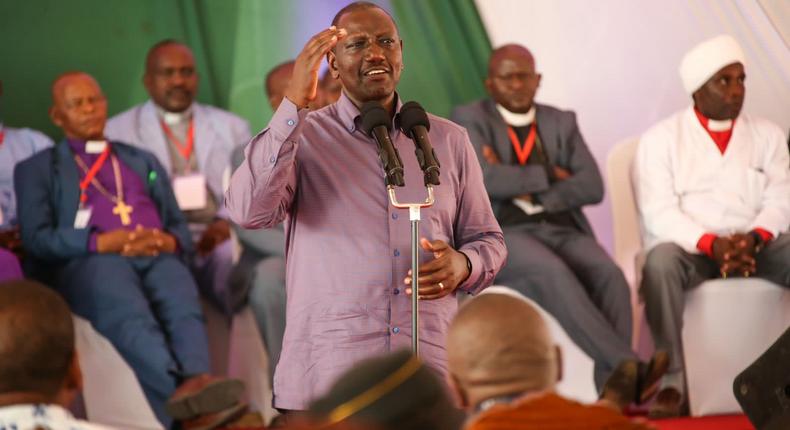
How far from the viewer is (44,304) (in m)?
2.57

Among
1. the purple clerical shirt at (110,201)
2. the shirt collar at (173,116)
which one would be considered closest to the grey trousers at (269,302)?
the purple clerical shirt at (110,201)

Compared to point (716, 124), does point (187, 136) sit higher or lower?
higher

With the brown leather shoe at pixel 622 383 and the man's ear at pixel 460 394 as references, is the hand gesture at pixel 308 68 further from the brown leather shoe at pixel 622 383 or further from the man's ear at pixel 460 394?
the brown leather shoe at pixel 622 383

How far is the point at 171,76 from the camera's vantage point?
21.9 feet

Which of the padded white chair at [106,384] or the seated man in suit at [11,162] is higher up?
the seated man in suit at [11,162]

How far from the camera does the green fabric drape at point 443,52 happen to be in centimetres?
714

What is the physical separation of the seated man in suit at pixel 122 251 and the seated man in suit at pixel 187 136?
0.91ft

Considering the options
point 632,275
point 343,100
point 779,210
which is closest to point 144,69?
point 632,275

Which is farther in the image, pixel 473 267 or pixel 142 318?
pixel 142 318

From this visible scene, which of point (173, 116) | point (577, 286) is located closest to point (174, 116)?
point (173, 116)

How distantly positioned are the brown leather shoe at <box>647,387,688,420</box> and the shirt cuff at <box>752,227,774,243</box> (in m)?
0.86

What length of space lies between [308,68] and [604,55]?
4433 mm

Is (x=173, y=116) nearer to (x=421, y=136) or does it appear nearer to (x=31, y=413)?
(x=421, y=136)

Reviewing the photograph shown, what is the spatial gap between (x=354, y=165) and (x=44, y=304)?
0.92 metres
